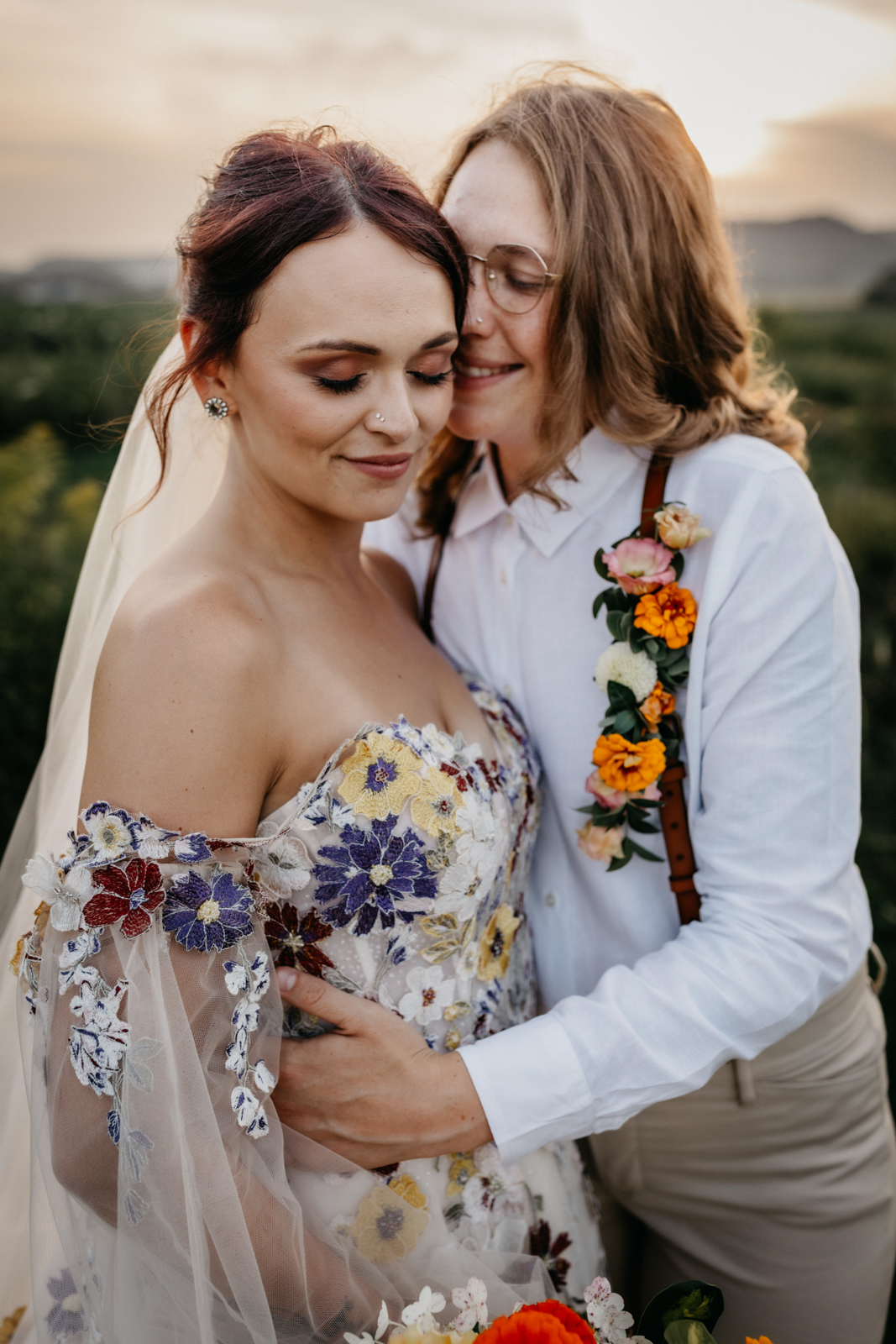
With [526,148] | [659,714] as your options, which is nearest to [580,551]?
[659,714]

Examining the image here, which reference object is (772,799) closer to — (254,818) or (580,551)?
(580,551)

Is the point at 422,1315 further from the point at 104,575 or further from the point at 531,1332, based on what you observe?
the point at 104,575

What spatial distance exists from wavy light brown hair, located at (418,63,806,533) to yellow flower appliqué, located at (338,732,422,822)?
71cm

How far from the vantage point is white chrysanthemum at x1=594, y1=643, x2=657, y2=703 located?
1.70m

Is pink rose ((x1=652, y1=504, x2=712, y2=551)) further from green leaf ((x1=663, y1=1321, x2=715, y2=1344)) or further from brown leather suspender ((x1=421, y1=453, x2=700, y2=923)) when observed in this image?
green leaf ((x1=663, y1=1321, x2=715, y2=1344))

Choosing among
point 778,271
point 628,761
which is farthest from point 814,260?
point 628,761

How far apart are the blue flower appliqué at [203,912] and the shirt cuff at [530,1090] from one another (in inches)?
19.8

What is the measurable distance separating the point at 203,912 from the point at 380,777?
334mm

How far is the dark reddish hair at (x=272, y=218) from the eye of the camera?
4.51 feet

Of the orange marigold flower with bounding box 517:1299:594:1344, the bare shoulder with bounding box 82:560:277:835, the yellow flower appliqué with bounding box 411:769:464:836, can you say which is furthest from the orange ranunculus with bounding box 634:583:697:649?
the orange marigold flower with bounding box 517:1299:594:1344

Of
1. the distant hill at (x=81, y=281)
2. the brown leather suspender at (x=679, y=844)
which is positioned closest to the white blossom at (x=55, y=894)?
the brown leather suspender at (x=679, y=844)

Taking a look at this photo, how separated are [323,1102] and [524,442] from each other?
4.40ft

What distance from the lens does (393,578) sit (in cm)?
214

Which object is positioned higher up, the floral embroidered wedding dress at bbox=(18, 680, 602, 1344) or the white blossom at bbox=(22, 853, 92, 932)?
the white blossom at bbox=(22, 853, 92, 932)
